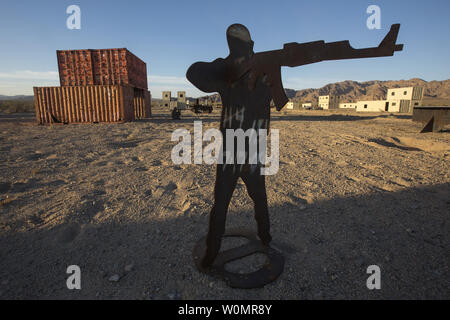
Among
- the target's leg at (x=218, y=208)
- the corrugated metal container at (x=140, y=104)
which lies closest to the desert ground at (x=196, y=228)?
the target's leg at (x=218, y=208)

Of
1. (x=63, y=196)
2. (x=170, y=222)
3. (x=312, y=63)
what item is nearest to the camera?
(x=312, y=63)

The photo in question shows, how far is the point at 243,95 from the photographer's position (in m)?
1.89

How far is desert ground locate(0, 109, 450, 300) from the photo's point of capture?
1891 mm

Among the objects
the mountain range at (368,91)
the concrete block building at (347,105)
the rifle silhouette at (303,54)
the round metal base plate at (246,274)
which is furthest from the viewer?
the mountain range at (368,91)

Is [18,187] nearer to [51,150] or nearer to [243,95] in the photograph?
[51,150]

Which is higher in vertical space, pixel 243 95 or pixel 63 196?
pixel 243 95

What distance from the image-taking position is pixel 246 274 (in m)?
2.01

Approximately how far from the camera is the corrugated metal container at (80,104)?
13.1 metres

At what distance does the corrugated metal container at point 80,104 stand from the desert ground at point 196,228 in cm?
915

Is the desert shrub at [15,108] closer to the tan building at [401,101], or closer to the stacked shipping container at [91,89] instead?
the stacked shipping container at [91,89]

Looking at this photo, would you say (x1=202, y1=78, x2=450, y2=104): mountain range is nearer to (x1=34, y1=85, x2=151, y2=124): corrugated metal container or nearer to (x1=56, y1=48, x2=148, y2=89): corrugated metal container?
(x1=56, y1=48, x2=148, y2=89): corrugated metal container
